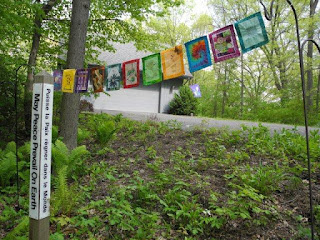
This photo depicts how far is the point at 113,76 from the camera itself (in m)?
5.14

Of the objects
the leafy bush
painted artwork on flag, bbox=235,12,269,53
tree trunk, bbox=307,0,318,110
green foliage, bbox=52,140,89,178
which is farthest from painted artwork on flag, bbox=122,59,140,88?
tree trunk, bbox=307,0,318,110

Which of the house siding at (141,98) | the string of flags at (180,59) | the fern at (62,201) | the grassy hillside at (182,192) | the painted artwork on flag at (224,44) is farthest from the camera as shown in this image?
the house siding at (141,98)

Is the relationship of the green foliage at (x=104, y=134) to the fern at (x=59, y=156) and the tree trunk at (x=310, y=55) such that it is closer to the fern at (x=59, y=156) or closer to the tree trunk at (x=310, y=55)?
the fern at (x=59, y=156)

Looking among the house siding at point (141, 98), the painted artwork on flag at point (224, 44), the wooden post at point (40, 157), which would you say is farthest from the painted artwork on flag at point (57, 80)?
the house siding at point (141, 98)

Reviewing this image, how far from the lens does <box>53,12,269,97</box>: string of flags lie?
3.34m

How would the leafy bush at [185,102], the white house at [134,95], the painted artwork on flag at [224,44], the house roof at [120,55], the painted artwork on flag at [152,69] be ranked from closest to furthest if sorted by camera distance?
the painted artwork on flag at [224,44] < the painted artwork on flag at [152,69] < the white house at [134,95] < the leafy bush at [185,102] < the house roof at [120,55]

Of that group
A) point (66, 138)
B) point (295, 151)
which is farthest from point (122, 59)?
point (295, 151)

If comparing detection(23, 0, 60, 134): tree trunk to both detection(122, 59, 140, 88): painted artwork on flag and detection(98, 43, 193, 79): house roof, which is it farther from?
detection(98, 43, 193, 79): house roof

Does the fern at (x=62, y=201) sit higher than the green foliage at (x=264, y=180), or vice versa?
the green foliage at (x=264, y=180)

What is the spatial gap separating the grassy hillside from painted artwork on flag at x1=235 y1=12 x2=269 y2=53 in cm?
181

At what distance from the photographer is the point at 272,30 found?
18.6 meters

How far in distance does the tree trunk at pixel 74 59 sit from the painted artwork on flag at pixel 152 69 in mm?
1362

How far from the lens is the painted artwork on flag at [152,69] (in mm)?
4336

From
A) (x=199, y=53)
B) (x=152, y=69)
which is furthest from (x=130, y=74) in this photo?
(x=199, y=53)
